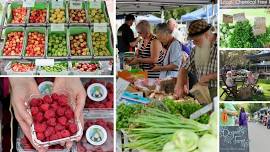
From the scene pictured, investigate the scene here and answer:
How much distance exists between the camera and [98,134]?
18.2 ft

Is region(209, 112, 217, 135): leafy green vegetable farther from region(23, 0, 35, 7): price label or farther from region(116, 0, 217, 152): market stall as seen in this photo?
region(23, 0, 35, 7): price label

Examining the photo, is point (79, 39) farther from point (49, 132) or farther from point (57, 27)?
point (49, 132)

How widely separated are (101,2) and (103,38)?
1.10 ft

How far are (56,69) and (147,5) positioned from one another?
102 centimetres

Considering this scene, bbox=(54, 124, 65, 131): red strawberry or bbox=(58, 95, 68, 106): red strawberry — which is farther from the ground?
bbox=(58, 95, 68, 106): red strawberry

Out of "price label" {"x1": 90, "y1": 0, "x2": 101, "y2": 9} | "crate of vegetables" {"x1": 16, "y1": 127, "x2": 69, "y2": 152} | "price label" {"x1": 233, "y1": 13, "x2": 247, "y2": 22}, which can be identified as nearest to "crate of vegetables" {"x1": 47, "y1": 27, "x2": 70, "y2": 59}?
"price label" {"x1": 90, "y1": 0, "x2": 101, "y2": 9}

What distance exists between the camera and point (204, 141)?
5.42 m

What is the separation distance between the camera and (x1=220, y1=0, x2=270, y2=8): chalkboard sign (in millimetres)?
5344

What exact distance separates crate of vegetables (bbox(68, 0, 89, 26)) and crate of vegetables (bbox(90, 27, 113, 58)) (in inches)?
4.5

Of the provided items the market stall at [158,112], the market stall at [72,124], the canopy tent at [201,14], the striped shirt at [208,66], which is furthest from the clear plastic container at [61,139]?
the canopy tent at [201,14]

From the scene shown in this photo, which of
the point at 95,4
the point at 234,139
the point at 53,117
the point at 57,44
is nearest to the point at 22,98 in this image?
the point at 53,117

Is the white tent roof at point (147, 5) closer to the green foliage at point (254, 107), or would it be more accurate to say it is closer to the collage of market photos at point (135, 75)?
the collage of market photos at point (135, 75)

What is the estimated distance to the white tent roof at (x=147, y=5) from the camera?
5316 mm

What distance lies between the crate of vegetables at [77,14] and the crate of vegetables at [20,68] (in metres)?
0.54
